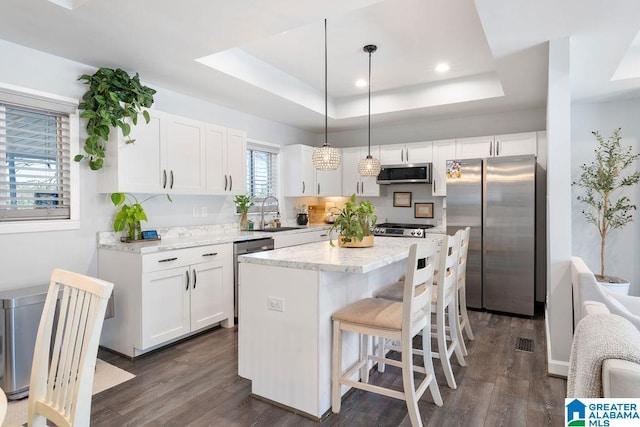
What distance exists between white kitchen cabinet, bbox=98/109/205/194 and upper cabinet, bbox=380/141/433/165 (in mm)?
2750

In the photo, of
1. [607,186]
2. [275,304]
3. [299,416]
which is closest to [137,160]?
[275,304]

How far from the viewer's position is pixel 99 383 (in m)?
2.68

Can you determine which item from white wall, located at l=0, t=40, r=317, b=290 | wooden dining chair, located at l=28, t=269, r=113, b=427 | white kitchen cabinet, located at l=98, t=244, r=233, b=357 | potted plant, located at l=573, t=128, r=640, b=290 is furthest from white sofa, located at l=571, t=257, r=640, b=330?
white wall, located at l=0, t=40, r=317, b=290

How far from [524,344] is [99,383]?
135 inches

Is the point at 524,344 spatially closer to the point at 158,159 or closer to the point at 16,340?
the point at 158,159

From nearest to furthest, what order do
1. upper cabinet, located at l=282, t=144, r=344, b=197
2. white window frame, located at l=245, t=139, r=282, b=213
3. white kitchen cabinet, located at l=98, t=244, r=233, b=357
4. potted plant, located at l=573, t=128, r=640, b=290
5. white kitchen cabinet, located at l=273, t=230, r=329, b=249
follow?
1. white kitchen cabinet, located at l=98, t=244, r=233, b=357
2. potted plant, located at l=573, t=128, r=640, b=290
3. white kitchen cabinet, located at l=273, t=230, r=329, b=249
4. white window frame, located at l=245, t=139, r=282, b=213
5. upper cabinet, located at l=282, t=144, r=344, b=197

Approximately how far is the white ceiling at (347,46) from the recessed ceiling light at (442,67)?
0.07 meters

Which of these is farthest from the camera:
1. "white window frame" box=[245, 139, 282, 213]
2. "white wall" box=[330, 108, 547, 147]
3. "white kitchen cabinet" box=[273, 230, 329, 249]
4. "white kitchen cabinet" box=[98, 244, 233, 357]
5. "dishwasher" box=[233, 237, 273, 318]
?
"white window frame" box=[245, 139, 282, 213]

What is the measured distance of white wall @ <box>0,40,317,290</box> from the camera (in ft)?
9.25

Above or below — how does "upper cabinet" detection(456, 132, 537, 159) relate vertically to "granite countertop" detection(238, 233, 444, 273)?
above

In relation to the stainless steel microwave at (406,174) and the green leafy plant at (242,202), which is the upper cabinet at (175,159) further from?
the stainless steel microwave at (406,174)

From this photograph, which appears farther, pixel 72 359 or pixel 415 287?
pixel 415 287

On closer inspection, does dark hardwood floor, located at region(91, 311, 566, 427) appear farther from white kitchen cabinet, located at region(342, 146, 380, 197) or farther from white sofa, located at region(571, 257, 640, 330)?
white kitchen cabinet, located at region(342, 146, 380, 197)

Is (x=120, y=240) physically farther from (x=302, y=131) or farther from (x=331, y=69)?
(x=302, y=131)
